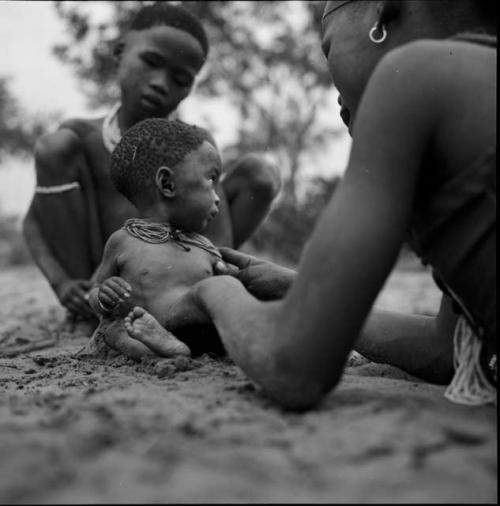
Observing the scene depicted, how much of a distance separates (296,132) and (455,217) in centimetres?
1545

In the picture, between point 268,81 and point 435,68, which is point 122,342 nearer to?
point 435,68

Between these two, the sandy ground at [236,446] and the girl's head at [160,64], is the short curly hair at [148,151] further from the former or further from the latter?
the girl's head at [160,64]

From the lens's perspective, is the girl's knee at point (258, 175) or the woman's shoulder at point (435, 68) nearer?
the woman's shoulder at point (435, 68)

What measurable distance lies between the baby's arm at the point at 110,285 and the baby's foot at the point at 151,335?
0.60 ft

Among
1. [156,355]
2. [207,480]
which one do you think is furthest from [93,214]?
[207,480]

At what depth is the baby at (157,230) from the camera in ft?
7.73

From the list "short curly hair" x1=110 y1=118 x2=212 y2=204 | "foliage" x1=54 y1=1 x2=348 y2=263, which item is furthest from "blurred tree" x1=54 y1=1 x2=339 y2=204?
"short curly hair" x1=110 y1=118 x2=212 y2=204

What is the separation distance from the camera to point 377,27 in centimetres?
183

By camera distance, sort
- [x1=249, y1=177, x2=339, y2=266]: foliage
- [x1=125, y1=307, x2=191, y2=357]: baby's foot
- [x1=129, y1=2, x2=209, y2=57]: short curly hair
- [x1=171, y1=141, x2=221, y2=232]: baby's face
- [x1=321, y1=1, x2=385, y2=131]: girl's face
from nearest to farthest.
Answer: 1. [x1=321, y1=1, x2=385, y2=131]: girl's face
2. [x1=125, y1=307, x2=191, y2=357]: baby's foot
3. [x1=171, y1=141, x2=221, y2=232]: baby's face
4. [x1=129, y1=2, x2=209, y2=57]: short curly hair
5. [x1=249, y1=177, x2=339, y2=266]: foliage

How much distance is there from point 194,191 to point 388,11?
1010mm

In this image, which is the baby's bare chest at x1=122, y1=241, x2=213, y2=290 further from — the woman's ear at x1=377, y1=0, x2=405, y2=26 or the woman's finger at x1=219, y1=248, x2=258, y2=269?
the woman's ear at x1=377, y1=0, x2=405, y2=26

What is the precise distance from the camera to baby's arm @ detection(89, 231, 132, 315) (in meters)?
2.31

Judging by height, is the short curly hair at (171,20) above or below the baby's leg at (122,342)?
above

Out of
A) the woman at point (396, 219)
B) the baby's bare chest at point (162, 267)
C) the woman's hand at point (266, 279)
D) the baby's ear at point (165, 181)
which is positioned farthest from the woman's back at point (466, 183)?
the baby's ear at point (165, 181)
